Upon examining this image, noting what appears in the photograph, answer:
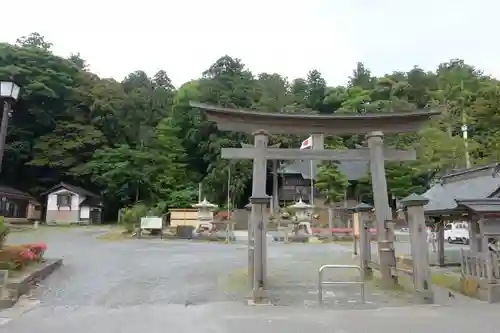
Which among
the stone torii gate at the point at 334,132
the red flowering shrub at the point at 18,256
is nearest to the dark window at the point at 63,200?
the red flowering shrub at the point at 18,256

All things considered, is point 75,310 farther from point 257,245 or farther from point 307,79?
point 307,79

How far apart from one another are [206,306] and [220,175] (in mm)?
37519

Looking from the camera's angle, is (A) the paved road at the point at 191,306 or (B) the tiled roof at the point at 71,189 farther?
(B) the tiled roof at the point at 71,189

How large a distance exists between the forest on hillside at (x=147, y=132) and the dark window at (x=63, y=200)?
304cm

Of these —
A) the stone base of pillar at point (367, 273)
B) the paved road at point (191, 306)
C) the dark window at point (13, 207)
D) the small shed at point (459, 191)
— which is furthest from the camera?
the dark window at point (13, 207)

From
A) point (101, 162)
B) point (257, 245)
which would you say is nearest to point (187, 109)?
point (101, 162)

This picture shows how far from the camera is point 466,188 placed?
15.2 m

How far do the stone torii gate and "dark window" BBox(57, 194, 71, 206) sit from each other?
38444 mm

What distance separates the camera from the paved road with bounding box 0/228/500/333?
742cm

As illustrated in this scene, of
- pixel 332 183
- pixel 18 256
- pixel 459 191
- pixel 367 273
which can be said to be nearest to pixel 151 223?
pixel 18 256

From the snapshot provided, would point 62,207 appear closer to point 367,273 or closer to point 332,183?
point 332,183

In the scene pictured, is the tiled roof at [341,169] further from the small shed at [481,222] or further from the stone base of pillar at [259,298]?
the stone base of pillar at [259,298]

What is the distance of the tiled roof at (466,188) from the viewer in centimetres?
1389

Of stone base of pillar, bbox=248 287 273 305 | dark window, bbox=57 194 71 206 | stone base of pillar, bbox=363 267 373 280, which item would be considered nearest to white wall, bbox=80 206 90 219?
dark window, bbox=57 194 71 206
